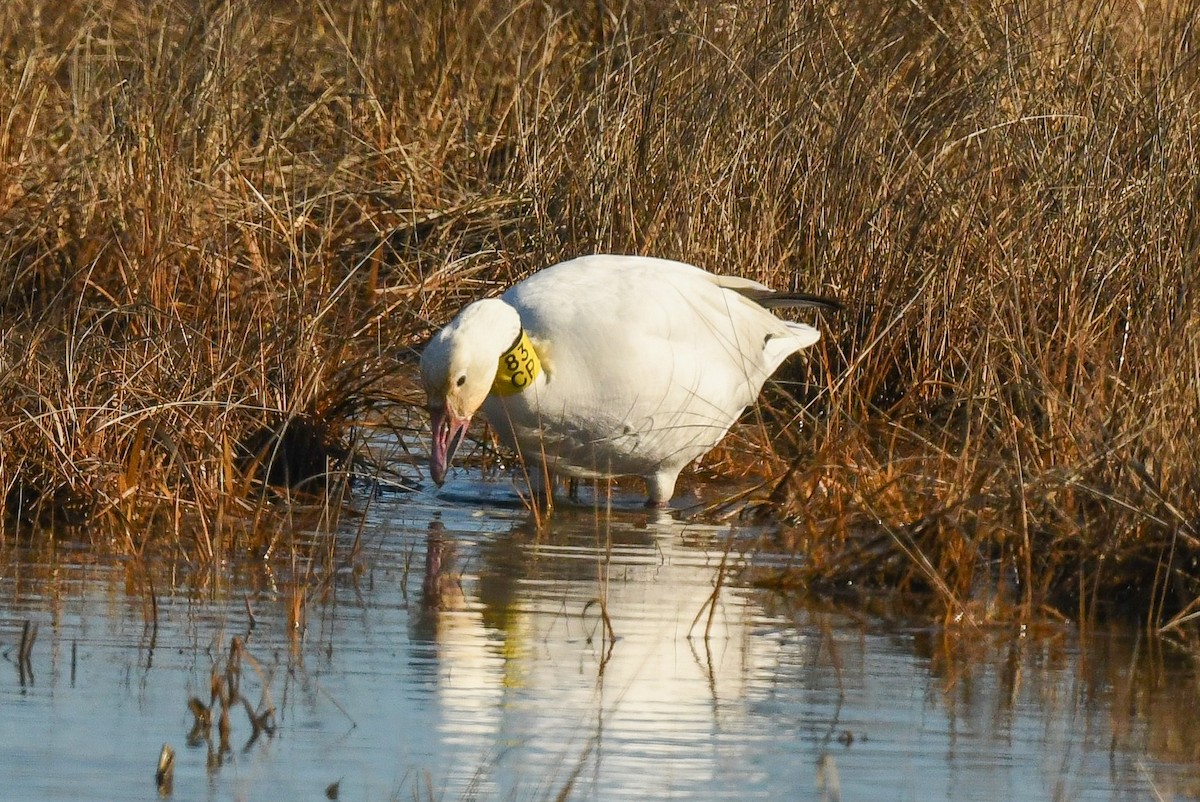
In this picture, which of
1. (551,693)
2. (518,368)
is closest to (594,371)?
(518,368)

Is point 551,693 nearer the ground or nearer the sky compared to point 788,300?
nearer the ground

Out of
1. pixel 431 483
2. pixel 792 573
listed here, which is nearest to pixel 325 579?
pixel 792 573

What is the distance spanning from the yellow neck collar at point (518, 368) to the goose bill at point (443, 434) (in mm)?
168

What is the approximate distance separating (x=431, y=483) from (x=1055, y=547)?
2.65 metres

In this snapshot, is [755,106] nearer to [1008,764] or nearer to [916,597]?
[916,597]

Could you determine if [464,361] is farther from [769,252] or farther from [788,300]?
[769,252]

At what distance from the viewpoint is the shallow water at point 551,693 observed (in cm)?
396

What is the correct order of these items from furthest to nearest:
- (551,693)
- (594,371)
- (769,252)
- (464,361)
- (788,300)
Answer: (769,252) → (788,300) → (594,371) → (464,361) → (551,693)

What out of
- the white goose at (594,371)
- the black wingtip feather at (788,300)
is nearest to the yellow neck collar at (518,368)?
the white goose at (594,371)

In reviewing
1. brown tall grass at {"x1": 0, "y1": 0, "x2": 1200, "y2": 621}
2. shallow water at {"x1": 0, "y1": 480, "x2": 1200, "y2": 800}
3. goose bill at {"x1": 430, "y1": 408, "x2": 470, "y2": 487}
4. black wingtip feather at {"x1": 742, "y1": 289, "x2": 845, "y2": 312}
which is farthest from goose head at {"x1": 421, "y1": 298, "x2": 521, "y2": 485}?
black wingtip feather at {"x1": 742, "y1": 289, "x2": 845, "y2": 312}

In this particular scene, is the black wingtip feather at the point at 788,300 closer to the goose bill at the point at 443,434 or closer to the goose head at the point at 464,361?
the goose head at the point at 464,361

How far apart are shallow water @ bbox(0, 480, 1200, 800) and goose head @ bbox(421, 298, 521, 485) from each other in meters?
0.70

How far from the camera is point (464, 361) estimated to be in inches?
261

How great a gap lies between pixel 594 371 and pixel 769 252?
5.84ft
